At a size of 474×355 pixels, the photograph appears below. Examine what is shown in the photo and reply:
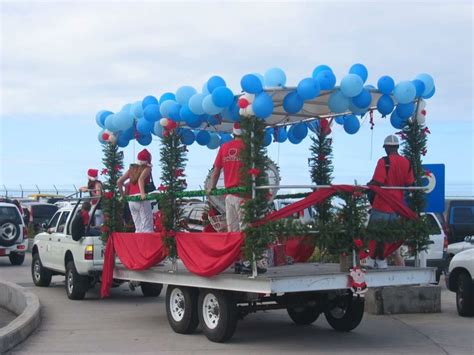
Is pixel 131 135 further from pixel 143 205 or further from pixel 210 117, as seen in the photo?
pixel 210 117

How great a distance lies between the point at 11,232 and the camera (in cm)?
2397

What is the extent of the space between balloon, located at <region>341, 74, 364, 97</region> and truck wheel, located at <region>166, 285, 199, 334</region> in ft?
11.4

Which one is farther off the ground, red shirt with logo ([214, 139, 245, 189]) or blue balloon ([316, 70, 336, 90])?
blue balloon ([316, 70, 336, 90])

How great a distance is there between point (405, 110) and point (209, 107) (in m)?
2.70

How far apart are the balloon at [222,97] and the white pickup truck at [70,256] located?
14.0 ft

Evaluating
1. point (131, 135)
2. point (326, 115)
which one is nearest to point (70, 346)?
point (131, 135)

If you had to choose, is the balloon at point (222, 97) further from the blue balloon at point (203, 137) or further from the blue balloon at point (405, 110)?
the blue balloon at point (203, 137)

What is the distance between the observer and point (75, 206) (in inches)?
655

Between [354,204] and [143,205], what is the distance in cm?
412

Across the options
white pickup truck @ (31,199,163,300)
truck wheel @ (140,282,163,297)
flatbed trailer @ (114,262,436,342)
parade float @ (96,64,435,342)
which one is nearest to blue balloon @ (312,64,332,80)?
parade float @ (96,64,435,342)

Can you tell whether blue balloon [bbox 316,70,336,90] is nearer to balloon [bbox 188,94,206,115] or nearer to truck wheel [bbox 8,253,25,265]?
balloon [bbox 188,94,206,115]

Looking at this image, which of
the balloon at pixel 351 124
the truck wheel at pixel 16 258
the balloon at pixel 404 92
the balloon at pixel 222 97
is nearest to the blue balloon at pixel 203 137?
the balloon at pixel 351 124

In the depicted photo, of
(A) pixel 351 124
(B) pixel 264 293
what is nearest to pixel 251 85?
(B) pixel 264 293

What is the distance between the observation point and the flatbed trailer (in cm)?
996
